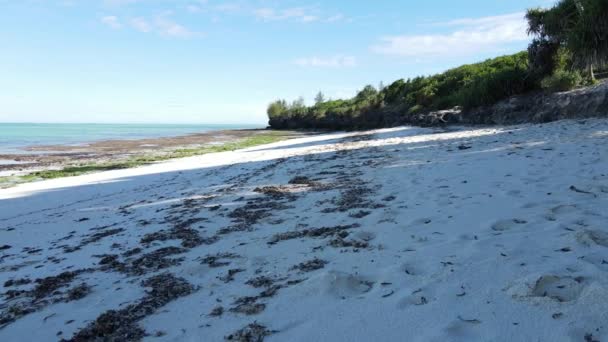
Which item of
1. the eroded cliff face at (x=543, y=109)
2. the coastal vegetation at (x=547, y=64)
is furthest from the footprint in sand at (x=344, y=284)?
the coastal vegetation at (x=547, y=64)

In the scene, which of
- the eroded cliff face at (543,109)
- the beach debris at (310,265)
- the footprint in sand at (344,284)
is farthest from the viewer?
the eroded cliff face at (543,109)

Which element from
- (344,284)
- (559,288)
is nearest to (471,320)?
(559,288)

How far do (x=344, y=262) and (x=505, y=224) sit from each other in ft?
4.85

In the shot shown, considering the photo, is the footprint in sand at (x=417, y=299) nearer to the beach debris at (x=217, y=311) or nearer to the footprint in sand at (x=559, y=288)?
the footprint in sand at (x=559, y=288)

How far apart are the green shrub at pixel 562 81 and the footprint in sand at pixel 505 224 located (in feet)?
43.1

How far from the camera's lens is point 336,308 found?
251cm

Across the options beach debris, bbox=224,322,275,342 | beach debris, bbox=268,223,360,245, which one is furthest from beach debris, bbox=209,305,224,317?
beach debris, bbox=268,223,360,245

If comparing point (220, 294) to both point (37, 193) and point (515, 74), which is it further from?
point (515, 74)

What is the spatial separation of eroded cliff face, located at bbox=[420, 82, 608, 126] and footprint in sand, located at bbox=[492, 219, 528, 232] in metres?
9.76

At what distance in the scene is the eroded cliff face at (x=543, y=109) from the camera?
38.5ft

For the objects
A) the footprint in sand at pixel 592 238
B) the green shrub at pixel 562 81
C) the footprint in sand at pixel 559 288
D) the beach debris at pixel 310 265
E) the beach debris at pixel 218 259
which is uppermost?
the green shrub at pixel 562 81

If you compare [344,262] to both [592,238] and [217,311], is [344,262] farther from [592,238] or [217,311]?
[592,238]

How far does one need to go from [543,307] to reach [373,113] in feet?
110

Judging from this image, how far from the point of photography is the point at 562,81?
46.9 feet
